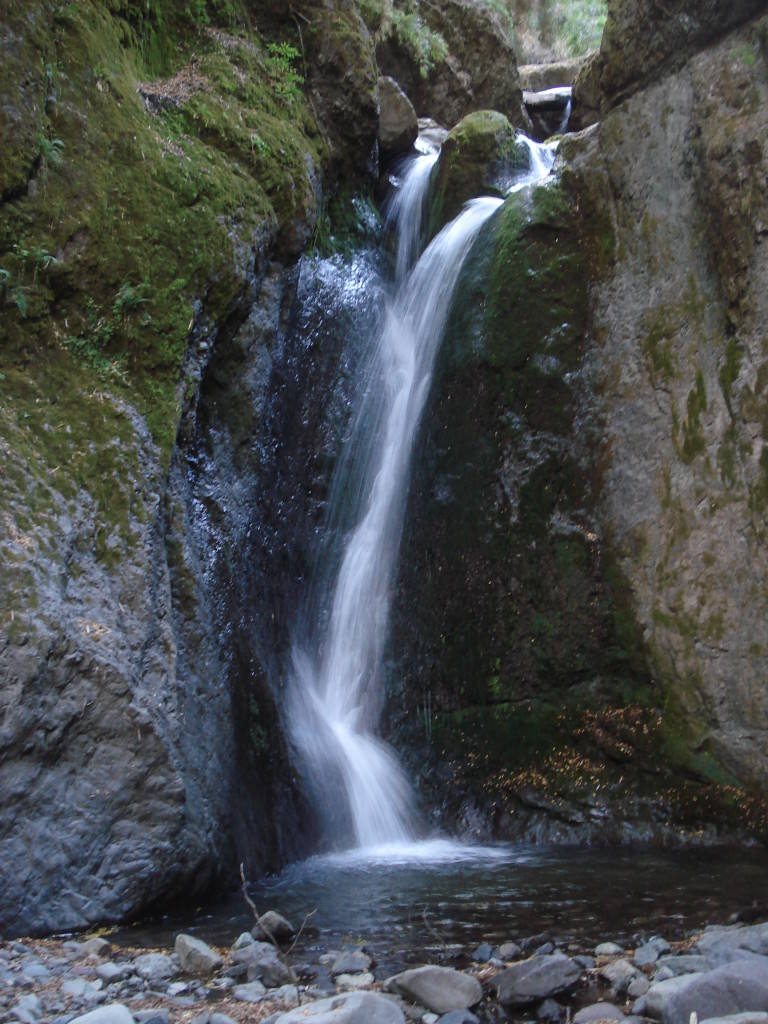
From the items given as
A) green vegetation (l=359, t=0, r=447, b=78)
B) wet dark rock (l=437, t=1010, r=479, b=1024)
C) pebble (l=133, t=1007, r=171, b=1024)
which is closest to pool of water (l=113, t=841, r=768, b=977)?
wet dark rock (l=437, t=1010, r=479, b=1024)

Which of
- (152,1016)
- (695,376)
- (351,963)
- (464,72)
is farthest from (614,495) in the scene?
(464,72)

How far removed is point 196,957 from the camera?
3.49m

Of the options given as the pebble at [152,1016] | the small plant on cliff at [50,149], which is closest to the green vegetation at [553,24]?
the small plant on cliff at [50,149]

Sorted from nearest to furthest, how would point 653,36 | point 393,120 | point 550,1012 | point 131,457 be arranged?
1. point 550,1012
2. point 131,457
3. point 653,36
4. point 393,120

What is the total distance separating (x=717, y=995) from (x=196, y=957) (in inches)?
78.3

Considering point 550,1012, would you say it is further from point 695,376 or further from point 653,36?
point 653,36

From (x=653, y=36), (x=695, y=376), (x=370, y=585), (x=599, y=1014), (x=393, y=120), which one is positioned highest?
(x=393, y=120)

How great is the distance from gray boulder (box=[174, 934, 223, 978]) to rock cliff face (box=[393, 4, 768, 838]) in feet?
11.4

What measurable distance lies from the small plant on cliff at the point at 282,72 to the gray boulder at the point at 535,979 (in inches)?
300

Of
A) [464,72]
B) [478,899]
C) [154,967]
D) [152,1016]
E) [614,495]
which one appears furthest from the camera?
[464,72]

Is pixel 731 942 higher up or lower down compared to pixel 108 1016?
→ lower down

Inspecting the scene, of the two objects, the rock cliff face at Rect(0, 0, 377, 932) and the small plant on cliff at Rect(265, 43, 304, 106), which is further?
the small plant on cliff at Rect(265, 43, 304, 106)

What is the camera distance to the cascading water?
6.43m

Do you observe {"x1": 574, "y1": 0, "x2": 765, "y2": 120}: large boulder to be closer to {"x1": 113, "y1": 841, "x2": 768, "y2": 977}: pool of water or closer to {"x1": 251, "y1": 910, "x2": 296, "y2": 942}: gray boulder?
{"x1": 113, "y1": 841, "x2": 768, "y2": 977}: pool of water
